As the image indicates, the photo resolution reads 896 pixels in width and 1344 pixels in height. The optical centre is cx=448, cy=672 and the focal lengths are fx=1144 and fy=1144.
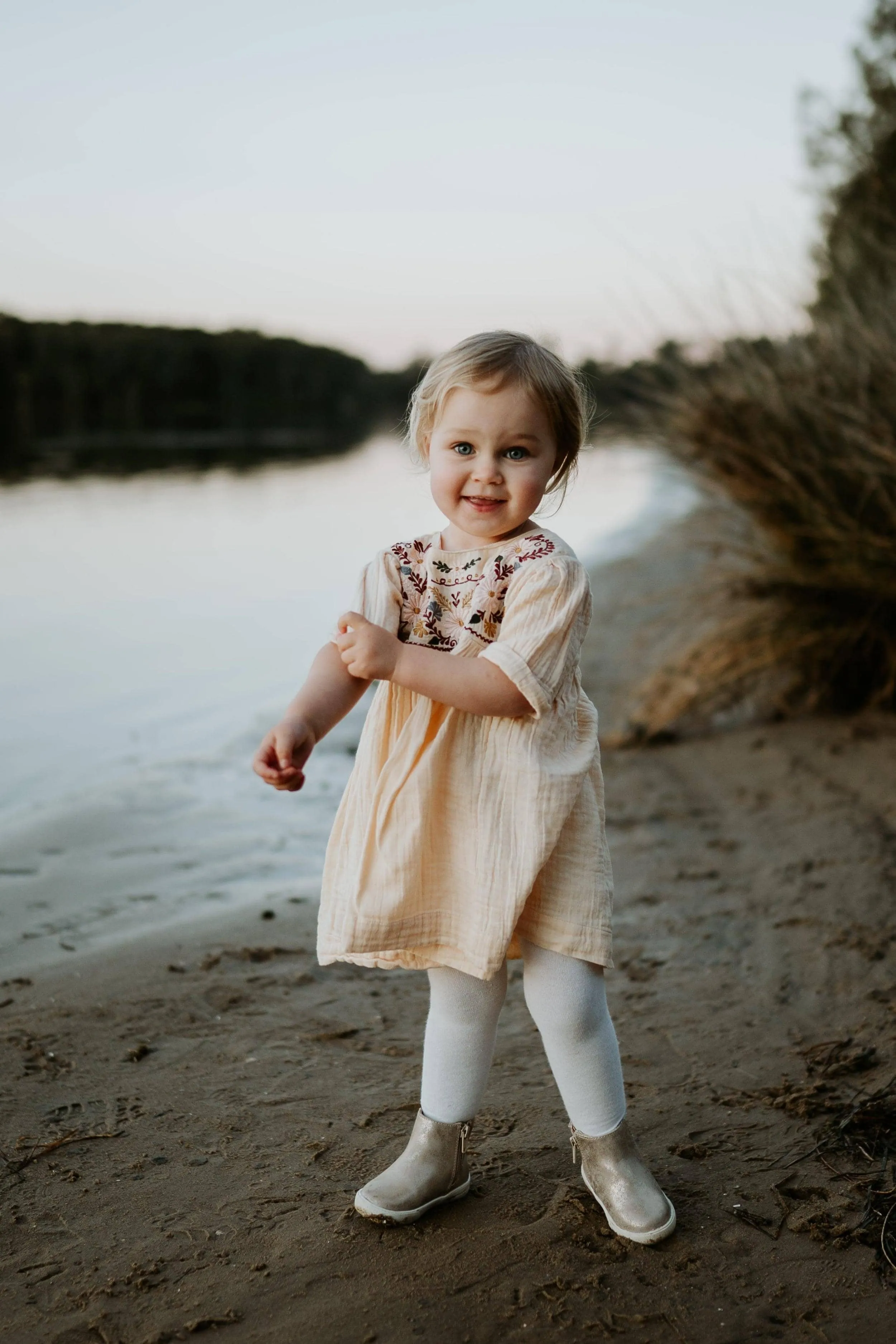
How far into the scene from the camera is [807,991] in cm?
297

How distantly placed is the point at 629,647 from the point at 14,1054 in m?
4.82

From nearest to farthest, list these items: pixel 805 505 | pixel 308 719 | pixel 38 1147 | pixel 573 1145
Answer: pixel 308 719, pixel 573 1145, pixel 38 1147, pixel 805 505

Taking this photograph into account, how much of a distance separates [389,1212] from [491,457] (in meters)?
1.31

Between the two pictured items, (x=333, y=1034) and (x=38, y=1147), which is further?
(x=333, y=1034)

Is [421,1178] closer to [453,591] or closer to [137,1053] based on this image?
[137,1053]

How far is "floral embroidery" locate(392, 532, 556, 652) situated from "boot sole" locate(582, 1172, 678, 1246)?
102cm

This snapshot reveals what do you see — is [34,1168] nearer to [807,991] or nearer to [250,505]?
[807,991]

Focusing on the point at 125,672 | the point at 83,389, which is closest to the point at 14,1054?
the point at 125,672

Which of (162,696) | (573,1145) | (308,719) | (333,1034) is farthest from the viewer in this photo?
(162,696)

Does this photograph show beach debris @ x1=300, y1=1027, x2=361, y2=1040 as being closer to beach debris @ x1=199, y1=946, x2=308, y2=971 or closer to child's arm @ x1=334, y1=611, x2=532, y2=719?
beach debris @ x1=199, y1=946, x2=308, y2=971

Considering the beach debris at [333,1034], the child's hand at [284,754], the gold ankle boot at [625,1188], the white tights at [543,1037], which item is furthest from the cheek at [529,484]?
the beach debris at [333,1034]

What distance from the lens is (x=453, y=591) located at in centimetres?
196

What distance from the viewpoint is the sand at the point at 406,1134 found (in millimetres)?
1781

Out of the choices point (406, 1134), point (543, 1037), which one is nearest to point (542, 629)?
point (543, 1037)
